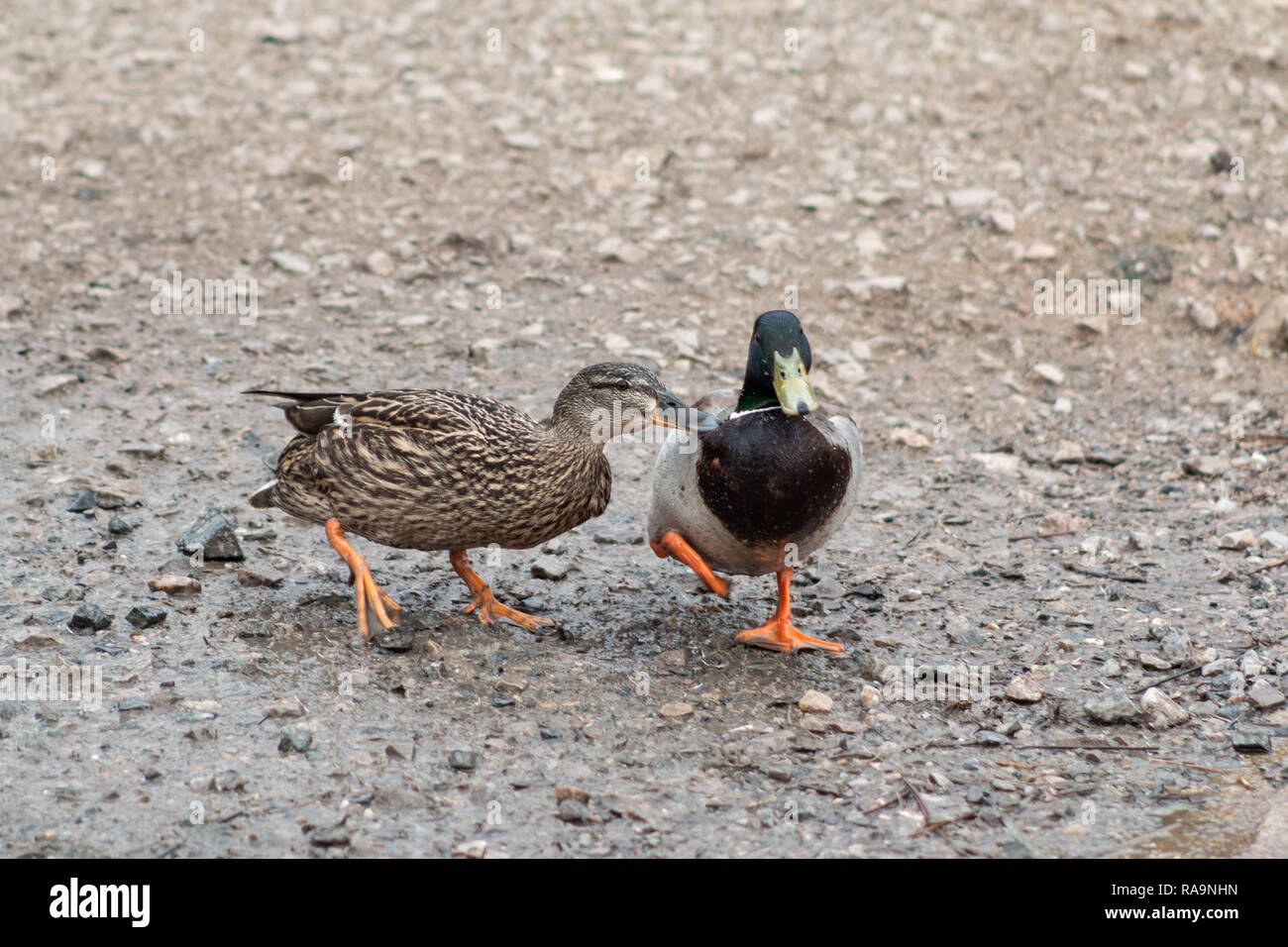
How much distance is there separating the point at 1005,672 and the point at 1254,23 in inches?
311

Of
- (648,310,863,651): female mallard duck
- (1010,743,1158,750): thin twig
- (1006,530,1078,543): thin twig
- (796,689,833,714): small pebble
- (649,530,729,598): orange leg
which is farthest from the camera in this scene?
(1006,530,1078,543): thin twig

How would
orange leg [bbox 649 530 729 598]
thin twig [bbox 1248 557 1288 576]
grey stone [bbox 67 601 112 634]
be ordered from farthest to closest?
thin twig [bbox 1248 557 1288 576]
orange leg [bbox 649 530 729 598]
grey stone [bbox 67 601 112 634]

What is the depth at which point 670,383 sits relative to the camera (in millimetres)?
7184

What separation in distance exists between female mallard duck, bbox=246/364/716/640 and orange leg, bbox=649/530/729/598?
0.37m

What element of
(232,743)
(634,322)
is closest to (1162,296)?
(634,322)

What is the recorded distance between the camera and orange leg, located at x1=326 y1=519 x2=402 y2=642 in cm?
476

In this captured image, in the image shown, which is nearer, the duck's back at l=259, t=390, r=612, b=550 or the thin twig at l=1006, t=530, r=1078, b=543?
the duck's back at l=259, t=390, r=612, b=550

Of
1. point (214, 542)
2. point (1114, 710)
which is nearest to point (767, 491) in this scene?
point (1114, 710)

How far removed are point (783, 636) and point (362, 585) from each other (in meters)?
1.65

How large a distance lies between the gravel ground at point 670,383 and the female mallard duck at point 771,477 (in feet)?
1.29

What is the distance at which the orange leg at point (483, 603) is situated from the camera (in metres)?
5.10

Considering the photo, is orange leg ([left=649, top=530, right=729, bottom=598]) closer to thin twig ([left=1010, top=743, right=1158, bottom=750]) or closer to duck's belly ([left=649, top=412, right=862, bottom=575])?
duck's belly ([left=649, top=412, right=862, bottom=575])

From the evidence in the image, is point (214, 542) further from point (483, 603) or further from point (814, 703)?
point (814, 703)

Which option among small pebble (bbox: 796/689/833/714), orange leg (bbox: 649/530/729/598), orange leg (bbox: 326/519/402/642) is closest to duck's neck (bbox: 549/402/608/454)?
orange leg (bbox: 649/530/729/598)
